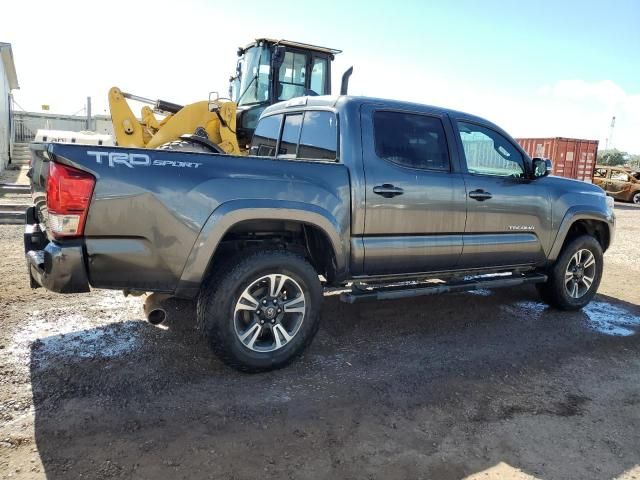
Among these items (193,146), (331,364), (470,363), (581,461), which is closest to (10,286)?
(193,146)

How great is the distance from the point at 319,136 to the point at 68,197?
84.4 inches

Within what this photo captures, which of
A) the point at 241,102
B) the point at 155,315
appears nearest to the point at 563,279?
the point at 155,315

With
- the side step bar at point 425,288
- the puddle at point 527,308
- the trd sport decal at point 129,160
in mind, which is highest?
the trd sport decal at point 129,160

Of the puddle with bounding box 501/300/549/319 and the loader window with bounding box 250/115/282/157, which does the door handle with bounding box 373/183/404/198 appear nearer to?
the loader window with bounding box 250/115/282/157

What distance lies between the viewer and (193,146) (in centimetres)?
769

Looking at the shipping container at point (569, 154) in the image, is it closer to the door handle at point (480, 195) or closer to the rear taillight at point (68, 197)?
the door handle at point (480, 195)

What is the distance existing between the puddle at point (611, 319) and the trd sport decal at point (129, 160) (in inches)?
181

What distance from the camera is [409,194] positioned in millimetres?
4344

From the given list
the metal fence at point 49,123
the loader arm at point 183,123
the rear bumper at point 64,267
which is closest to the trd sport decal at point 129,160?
the rear bumper at point 64,267

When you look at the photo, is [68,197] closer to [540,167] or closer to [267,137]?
[267,137]

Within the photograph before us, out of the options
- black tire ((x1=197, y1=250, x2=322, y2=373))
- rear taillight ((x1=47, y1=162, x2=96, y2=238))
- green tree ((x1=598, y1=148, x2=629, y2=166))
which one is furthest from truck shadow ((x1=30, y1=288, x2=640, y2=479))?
green tree ((x1=598, y1=148, x2=629, y2=166))

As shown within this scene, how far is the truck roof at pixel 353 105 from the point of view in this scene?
4.32 m

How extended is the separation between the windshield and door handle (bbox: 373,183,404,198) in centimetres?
661

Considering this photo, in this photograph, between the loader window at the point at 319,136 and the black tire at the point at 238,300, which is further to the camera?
the loader window at the point at 319,136
